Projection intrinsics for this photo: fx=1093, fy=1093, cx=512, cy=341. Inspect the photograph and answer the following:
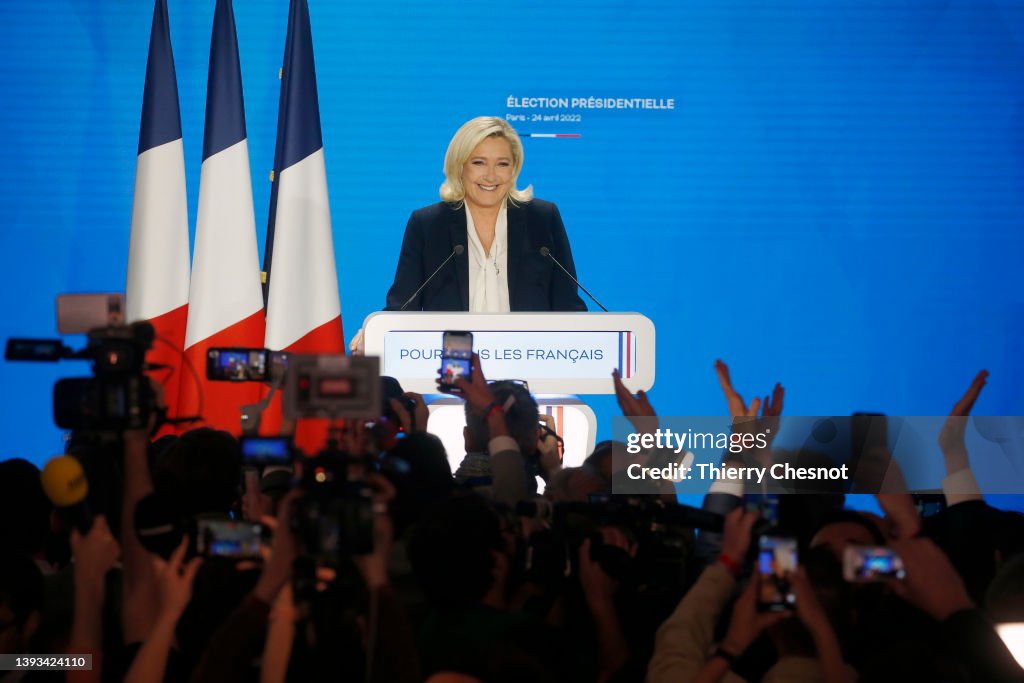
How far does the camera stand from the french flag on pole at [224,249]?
15.4ft

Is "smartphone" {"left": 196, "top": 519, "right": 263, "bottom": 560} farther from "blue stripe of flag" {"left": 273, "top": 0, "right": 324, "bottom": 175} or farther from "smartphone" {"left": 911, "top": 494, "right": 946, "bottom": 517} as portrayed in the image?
"blue stripe of flag" {"left": 273, "top": 0, "right": 324, "bottom": 175}

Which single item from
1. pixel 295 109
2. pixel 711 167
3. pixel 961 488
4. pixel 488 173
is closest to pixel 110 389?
pixel 961 488

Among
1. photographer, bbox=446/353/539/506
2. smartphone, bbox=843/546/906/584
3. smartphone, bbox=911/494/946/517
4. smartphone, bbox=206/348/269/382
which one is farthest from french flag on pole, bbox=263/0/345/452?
smartphone, bbox=843/546/906/584

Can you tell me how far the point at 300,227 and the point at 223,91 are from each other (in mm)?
741

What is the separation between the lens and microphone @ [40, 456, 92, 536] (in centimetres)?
187

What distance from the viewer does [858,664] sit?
215 cm

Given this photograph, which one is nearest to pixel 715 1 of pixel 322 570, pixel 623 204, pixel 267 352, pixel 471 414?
pixel 623 204

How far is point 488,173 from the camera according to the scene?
181 inches

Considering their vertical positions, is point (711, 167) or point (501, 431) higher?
point (711, 167)

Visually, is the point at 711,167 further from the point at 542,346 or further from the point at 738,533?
the point at 738,533

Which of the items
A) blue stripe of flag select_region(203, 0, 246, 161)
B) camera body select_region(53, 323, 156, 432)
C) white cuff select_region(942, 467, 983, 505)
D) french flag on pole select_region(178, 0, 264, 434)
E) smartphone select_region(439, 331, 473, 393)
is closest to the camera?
camera body select_region(53, 323, 156, 432)

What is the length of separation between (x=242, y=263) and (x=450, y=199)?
1012 millimetres

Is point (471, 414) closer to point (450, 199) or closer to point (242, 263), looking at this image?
point (450, 199)

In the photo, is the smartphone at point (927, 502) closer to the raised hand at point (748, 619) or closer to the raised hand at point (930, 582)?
the raised hand at point (930, 582)
